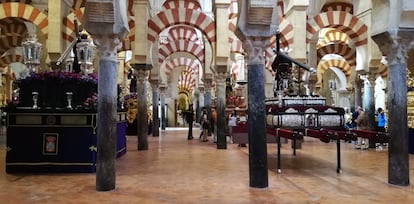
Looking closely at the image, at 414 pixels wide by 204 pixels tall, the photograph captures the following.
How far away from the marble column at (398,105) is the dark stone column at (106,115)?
3.76 meters

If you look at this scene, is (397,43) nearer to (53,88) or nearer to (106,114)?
(106,114)

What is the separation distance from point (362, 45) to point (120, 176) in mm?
7736

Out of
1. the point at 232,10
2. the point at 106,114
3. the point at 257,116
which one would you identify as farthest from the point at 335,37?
the point at 106,114

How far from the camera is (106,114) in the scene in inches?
213

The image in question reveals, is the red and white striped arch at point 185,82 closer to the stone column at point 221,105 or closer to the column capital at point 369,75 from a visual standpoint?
the stone column at point 221,105

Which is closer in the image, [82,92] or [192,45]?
[82,92]

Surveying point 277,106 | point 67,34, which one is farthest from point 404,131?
point 67,34

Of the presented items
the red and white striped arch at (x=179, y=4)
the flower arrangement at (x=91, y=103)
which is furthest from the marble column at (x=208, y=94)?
the flower arrangement at (x=91, y=103)

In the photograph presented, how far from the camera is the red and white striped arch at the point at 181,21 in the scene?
11.1 m

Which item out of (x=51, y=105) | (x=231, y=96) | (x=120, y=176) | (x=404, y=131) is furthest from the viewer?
(x=231, y=96)

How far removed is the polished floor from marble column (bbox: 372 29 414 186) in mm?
281

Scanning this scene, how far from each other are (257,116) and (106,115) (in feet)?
6.44

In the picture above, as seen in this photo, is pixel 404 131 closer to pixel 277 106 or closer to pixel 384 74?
pixel 277 106

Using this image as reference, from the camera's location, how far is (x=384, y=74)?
15.6 meters
